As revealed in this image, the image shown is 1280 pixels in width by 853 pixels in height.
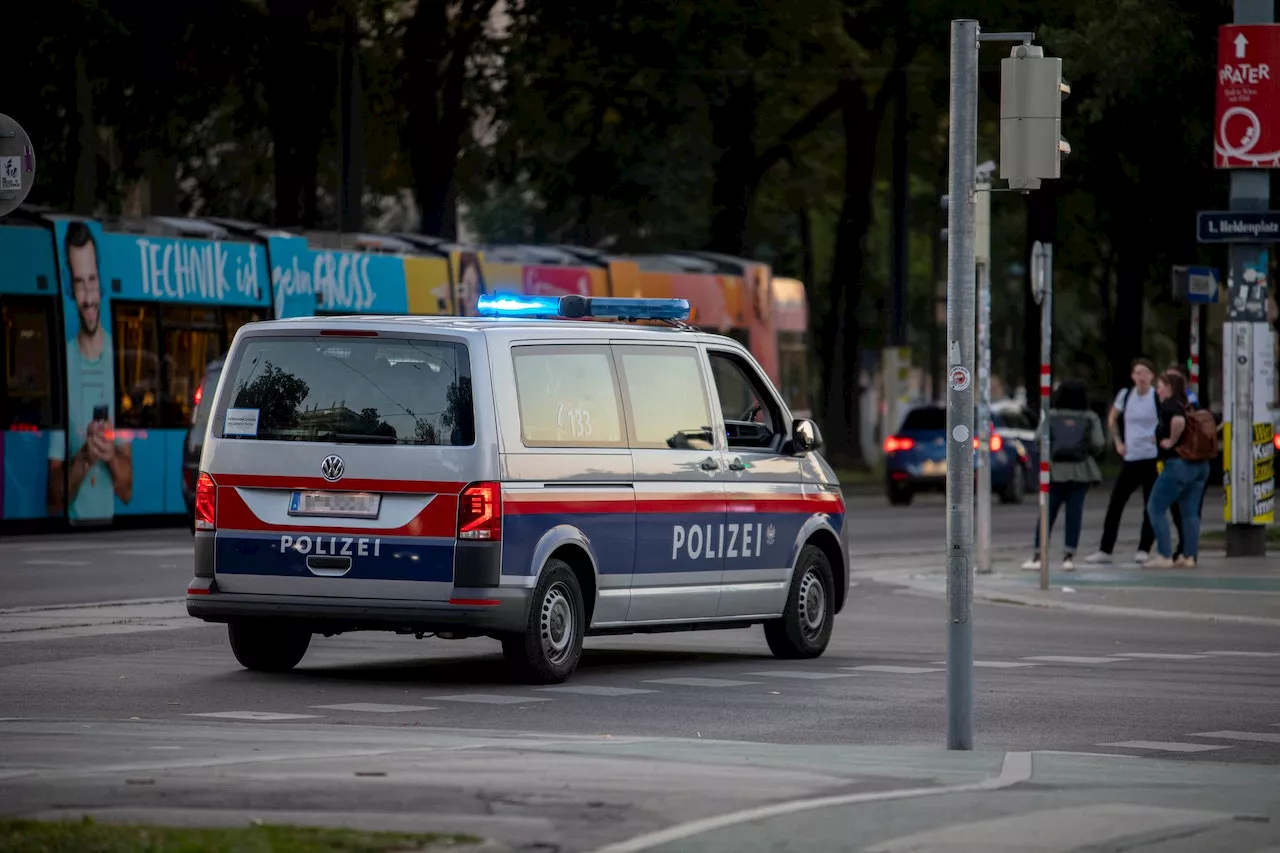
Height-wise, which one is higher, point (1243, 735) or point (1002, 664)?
point (1243, 735)

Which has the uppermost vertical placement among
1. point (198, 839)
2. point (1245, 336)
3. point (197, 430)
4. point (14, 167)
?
Result: point (14, 167)

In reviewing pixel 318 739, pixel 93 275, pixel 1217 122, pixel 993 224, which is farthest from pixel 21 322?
pixel 993 224

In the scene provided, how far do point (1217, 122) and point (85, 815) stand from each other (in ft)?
65.1

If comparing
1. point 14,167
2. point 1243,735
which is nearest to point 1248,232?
point 1243,735

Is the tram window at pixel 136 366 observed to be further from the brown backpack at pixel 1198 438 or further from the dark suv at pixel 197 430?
the brown backpack at pixel 1198 438

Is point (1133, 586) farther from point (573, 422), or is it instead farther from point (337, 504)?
point (337, 504)

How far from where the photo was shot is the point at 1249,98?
25.6 m

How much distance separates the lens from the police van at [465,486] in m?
13.2

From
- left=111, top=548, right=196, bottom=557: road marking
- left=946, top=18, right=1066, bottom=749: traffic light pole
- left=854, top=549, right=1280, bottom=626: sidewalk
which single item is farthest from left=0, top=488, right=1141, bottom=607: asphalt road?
left=946, top=18, right=1066, bottom=749: traffic light pole

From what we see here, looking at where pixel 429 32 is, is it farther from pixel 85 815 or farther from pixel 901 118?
pixel 85 815

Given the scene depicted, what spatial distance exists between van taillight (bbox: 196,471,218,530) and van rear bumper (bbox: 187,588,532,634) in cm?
37

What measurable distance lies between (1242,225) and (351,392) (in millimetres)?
13869

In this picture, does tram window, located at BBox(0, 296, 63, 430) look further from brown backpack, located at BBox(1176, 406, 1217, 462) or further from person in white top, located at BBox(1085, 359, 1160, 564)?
brown backpack, located at BBox(1176, 406, 1217, 462)

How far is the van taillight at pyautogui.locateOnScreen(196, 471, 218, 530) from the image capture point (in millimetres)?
13687
